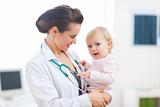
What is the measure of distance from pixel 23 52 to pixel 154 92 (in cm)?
144

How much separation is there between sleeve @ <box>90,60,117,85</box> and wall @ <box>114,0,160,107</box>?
181cm

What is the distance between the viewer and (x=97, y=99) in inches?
45.9

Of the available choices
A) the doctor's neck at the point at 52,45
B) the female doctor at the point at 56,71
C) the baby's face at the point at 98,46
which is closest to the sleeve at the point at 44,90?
the female doctor at the point at 56,71

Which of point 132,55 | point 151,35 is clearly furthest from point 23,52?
point 151,35

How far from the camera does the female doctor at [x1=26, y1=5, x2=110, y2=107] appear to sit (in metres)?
1.11

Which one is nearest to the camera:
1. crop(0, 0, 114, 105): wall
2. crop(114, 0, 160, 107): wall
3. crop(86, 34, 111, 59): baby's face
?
crop(86, 34, 111, 59): baby's face

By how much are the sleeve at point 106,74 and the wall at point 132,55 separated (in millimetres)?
1812

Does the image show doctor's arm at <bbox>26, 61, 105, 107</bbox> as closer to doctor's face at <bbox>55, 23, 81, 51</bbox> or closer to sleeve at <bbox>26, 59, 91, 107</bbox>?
sleeve at <bbox>26, 59, 91, 107</bbox>

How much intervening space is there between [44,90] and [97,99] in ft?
0.73

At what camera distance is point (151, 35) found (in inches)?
126

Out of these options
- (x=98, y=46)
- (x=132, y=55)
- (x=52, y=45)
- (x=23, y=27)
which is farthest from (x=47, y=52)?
(x=132, y=55)

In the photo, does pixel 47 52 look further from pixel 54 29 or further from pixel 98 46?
pixel 98 46

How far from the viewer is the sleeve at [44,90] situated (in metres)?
1.10

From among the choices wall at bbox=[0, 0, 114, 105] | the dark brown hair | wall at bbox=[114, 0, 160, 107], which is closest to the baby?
the dark brown hair
